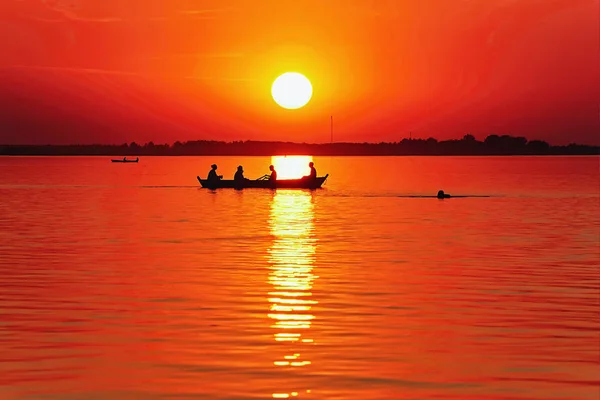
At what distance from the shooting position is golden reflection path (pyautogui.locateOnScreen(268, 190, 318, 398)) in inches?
603

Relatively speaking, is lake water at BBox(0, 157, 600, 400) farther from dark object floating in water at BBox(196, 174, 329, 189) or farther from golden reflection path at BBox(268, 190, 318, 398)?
dark object floating in water at BBox(196, 174, 329, 189)

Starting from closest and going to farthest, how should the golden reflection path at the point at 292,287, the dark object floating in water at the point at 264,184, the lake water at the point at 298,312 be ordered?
the lake water at the point at 298,312
the golden reflection path at the point at 292,287
the dark object floating in water at the point at 264,184

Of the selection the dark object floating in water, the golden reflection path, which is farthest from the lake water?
the dark object floating in water

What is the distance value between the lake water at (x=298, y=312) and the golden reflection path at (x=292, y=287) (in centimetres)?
6

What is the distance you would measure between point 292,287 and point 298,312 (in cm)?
368

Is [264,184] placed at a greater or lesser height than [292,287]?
lesser

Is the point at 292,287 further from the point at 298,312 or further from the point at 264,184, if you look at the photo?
the point at 264,184

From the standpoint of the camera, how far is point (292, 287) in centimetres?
2262

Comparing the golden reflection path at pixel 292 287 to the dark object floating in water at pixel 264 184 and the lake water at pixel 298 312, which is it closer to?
the lake water at pixel 298 312

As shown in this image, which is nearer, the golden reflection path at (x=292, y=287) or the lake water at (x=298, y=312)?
the lake water at (x=298, y=312)

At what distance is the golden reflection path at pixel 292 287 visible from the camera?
15320 mm

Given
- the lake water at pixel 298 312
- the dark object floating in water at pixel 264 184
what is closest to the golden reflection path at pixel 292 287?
the lake water at pixel 298 312

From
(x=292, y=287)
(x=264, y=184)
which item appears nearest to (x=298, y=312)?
(x=292, y=287)

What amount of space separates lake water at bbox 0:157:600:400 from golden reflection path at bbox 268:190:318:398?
0.06 meters
